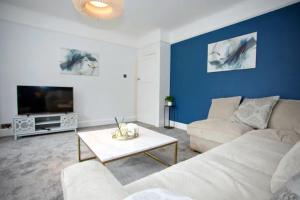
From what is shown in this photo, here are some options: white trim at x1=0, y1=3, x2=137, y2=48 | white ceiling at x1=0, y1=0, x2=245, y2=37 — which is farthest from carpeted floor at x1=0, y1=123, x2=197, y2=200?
white ceiling at x1=0, y1=0, x2=245, y2=37

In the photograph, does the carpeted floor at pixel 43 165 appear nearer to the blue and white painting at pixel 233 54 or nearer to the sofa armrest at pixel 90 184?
the sofa armrest at pixel 90 184

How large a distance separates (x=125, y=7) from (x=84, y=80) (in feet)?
6.67

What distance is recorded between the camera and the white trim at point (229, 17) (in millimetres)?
2433

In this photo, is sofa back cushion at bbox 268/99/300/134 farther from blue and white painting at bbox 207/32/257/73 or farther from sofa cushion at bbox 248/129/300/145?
blue and white painting at bbox 207/32/257/73

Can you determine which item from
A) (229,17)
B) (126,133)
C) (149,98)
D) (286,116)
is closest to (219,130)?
(286,116)

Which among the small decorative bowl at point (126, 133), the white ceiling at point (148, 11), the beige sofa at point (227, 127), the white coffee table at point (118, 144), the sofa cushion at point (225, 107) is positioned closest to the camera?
the white coffee table at point (118, 144)

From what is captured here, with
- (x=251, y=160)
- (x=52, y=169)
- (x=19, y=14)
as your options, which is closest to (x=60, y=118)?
(x=52, y=169)

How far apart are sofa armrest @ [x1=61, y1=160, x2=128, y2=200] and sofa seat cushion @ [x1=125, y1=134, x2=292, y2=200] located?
0.52ft

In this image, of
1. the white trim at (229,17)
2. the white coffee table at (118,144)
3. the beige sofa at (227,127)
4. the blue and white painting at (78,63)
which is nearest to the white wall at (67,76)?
the blue and white painting at (78,63)

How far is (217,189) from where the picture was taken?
82 centimetres

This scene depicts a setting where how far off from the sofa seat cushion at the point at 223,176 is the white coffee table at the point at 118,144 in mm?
580

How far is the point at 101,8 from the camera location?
187 centimetres

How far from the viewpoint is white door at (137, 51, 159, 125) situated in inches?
166

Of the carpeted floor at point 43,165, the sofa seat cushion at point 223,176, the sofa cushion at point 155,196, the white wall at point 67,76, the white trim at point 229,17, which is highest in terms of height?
the white trim at point 229,17
